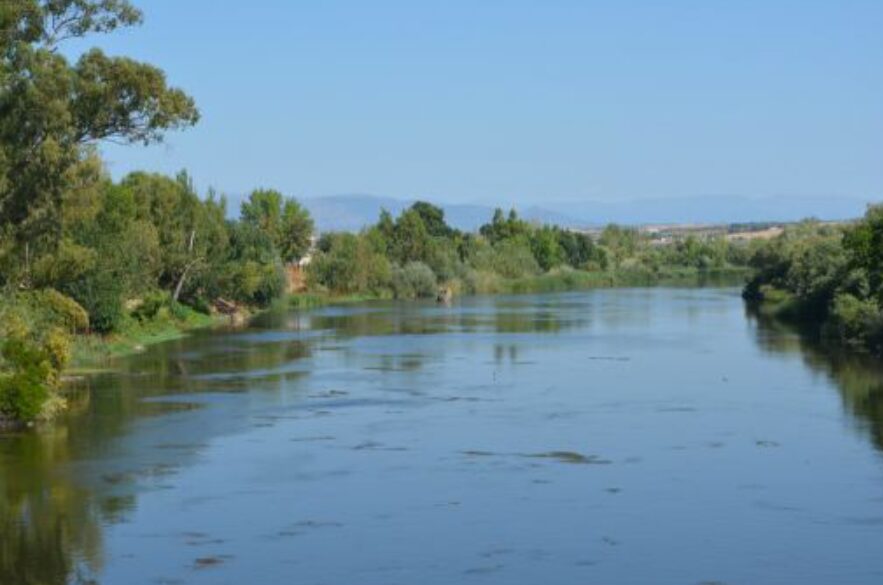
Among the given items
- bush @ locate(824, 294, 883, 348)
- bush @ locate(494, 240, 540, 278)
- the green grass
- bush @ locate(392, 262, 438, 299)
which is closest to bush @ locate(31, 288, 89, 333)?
bush @ locate(824, 294, 883, 348)

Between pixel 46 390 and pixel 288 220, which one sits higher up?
pixel 288 220

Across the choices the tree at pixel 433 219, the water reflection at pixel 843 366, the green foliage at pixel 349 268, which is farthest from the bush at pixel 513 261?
the water reflection at pixel 843 366

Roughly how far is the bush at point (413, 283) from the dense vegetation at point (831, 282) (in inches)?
847

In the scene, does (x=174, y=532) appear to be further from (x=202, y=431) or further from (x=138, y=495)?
(x=202, y=431)

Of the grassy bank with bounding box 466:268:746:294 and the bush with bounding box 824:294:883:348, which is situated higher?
the grassy bank with bounding box 466:268:746:294

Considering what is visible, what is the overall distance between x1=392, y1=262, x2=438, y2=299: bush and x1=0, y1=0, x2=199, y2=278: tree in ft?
204

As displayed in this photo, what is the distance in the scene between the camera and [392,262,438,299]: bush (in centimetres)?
9438

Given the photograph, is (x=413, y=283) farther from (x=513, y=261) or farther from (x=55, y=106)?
(x=55, y=106)

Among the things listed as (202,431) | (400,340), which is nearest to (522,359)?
(400,340)

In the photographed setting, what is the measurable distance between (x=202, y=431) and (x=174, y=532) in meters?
9.78

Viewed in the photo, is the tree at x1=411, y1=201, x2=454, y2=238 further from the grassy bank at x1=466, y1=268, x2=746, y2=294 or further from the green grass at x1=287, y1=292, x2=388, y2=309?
the green grass at x1=287, y1=292, x2=388, y2=309

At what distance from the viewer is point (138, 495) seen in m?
22.8

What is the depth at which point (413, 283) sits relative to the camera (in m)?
94.5

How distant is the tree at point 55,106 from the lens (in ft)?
96.8
